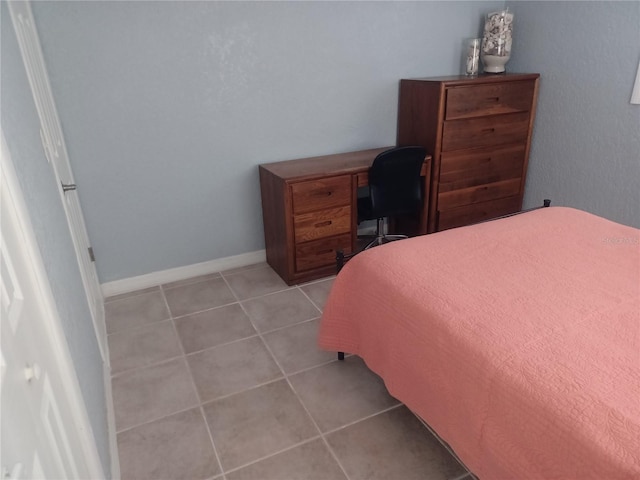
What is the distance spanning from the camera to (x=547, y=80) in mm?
3289

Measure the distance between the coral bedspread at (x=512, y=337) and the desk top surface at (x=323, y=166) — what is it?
99 cm

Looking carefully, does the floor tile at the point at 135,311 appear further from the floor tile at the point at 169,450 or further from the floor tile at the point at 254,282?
the floor tile at the point at 169,450

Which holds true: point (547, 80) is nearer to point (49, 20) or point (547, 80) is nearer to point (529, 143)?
point (529, 143)

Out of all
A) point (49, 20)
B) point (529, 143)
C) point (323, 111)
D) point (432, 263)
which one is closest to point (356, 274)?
point (432, 263)

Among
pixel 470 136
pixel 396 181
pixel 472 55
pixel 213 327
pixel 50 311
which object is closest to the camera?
pixel 50 311

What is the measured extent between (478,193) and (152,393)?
2.62 meters

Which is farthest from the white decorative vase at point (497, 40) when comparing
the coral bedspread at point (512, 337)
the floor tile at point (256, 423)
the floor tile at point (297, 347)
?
the floor tile at point (256, 423)

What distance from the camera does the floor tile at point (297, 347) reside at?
2.20 m

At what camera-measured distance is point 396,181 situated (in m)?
2.93

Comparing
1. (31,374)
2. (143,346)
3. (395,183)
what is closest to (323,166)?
(395,183)

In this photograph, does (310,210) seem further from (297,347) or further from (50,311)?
(50,311)

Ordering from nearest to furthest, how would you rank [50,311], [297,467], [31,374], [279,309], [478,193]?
1. [31,374]
2. [50,311]
3. [297,467]
4. [279,309]
5. [478,193]

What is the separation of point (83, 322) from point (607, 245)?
2.13 m

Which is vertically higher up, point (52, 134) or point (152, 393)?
point (52, 134)
